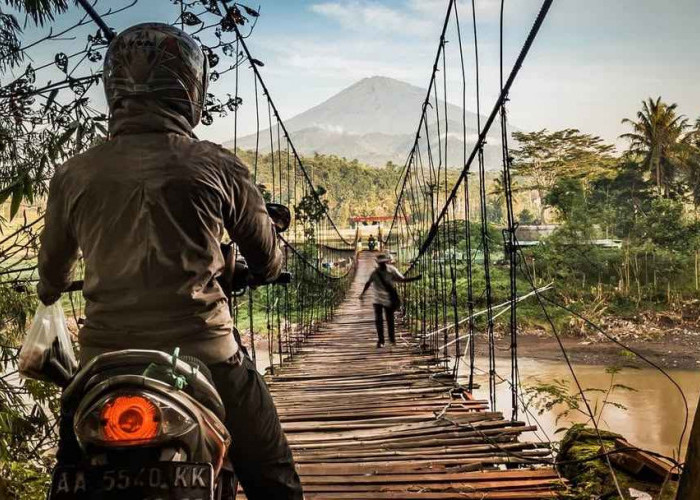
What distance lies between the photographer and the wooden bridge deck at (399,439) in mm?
1598

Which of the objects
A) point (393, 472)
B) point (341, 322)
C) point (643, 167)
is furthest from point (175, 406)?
point (643, 167)

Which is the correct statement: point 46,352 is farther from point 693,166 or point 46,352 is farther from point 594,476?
point 693,166

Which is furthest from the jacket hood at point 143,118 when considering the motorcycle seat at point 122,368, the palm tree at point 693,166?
the palm tree at point 693,166

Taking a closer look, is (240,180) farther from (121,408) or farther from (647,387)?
(647,387)

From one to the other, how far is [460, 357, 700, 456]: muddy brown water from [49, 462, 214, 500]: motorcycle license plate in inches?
312

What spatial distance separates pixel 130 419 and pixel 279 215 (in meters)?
0.51

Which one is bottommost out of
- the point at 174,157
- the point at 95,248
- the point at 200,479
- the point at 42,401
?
the point at 42,401

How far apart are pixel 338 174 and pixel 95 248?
37039mm

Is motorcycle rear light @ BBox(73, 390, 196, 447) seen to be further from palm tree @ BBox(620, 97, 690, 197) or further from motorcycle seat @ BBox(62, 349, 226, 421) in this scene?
palm tree @ BBox(620, 97, 690, 197)

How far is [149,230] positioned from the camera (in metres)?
0.75

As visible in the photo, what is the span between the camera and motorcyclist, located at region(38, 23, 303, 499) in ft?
2.48

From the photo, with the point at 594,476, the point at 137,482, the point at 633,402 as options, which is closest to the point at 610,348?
the point at 633,402

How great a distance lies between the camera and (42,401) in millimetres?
1938

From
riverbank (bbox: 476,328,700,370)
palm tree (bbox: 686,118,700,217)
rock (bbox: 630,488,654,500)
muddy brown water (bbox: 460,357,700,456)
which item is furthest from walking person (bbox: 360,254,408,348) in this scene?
palm tree (bbox: 686,118,700,217)
